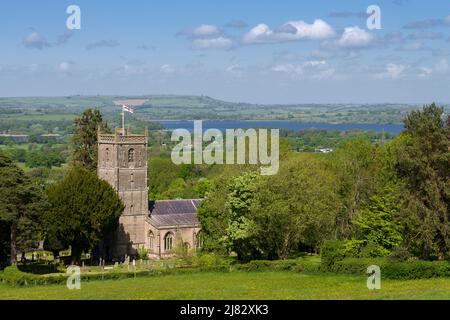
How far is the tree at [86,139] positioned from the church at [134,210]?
6.94 m

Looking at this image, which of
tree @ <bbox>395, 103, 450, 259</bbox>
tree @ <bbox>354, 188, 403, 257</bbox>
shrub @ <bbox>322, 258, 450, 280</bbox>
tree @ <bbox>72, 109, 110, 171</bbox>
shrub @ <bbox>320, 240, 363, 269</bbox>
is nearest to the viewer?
shrub @ <bbox>322, 258, 450, 280</bbox>

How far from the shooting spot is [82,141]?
8675 cm

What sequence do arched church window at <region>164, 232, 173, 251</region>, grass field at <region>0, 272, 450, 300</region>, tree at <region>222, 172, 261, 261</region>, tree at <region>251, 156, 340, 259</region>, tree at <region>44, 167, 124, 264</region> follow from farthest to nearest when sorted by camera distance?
arched church window at <region>164, 232, 173, 251</region> < tree at <region>44, 167, 124, 264</region> < tree at <region>222, 172, 261, 261</region> < tree at <region>251, 156, 340, 259</region> < grass field at <region>0, 272, 450, 300</region>

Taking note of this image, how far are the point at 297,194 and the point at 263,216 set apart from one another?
3.40 m

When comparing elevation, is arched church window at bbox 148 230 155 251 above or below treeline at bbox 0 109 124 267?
below

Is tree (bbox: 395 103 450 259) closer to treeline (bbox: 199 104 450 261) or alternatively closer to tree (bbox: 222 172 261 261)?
treeline (bbox: 199 104 450 261)

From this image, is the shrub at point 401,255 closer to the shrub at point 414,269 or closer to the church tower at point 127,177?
the shrub at point 414,269

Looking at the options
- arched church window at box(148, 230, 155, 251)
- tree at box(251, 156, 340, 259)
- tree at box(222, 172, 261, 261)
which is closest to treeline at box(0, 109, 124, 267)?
arched church window at box(148, 230, 155, 251)

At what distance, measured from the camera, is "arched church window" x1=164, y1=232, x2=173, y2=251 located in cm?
7919

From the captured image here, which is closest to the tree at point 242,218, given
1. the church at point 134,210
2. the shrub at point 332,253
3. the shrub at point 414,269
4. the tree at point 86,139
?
the shrub at point 332,253

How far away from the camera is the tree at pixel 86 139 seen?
86.0 meters

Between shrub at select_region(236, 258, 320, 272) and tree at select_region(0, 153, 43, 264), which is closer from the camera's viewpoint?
shrub at select_region(236, 258, 320, 272)

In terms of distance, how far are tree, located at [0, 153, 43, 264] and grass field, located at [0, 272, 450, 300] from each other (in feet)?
37.9
